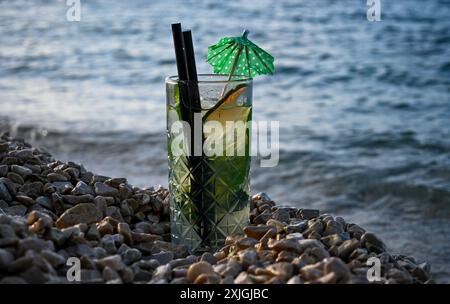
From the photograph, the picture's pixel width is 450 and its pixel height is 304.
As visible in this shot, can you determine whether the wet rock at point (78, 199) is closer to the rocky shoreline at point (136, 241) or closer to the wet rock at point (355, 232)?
the rocky shoreline at point (136, 241)

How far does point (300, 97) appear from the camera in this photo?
21.4ft

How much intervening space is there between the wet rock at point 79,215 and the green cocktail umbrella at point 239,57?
2.08 feet

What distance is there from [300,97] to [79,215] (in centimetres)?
451

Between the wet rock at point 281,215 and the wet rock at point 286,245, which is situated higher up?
the wet rock at point 286,245

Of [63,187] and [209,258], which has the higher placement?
[63,187]

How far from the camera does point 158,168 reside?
4793 mm

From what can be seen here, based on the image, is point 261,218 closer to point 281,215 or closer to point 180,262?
point 281,215

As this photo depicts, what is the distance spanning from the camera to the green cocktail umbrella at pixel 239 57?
2271mm

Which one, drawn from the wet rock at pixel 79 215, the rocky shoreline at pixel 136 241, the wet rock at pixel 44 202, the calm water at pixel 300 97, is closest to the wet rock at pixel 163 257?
the rocky shoreline at pixel 136 241

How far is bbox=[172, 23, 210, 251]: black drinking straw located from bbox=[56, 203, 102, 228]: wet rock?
347mm

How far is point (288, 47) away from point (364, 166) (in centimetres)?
396

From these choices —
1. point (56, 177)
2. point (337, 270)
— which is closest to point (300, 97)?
point (56, 177)

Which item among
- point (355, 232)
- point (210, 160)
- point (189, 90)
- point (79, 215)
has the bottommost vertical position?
point (355, 232)

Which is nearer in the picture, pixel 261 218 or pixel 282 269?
pixel 282 269
